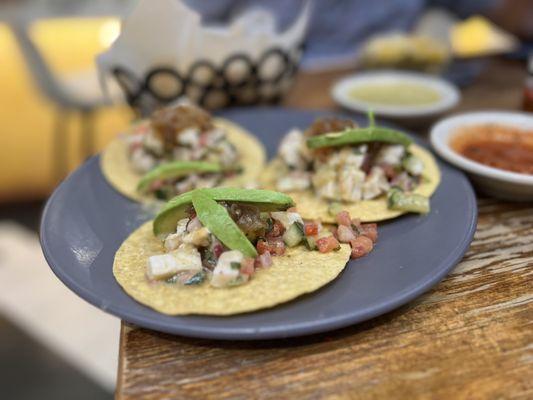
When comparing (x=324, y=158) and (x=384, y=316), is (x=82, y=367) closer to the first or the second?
(x=324, y=158)

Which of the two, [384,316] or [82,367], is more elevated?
[384,316]

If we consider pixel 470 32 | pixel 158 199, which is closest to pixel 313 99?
pixel 158 199

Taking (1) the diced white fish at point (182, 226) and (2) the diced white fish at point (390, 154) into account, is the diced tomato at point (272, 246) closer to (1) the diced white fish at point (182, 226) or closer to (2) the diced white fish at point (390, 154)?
(1) the diced white fish at point (182, 226)

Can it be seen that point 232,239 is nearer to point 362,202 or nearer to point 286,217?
point 286,217

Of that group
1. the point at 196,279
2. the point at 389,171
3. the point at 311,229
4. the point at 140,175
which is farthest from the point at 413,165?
the point at 140,175

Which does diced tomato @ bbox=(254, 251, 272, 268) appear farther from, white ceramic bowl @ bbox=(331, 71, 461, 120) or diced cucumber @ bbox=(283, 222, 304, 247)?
white ceramic bowl @ bbox=(331, 71, 461, 120)

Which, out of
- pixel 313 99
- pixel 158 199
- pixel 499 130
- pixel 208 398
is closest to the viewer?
pixel 208 398
